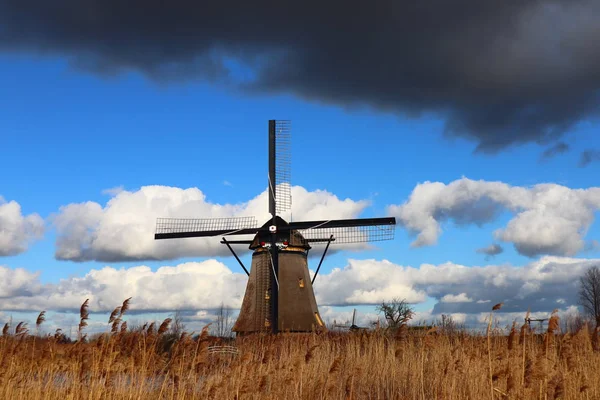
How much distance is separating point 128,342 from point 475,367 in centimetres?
537

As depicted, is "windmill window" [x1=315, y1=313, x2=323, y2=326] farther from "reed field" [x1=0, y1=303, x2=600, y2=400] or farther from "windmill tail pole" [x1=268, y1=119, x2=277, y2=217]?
"reed field" [x1=0, y1=303, x2=600, y2=400]

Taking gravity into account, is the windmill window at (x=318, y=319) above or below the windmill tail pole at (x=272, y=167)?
below

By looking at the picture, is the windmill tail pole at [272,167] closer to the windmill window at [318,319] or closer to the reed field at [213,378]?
the windmill window at [318,319]

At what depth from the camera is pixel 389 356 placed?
35.9 ft

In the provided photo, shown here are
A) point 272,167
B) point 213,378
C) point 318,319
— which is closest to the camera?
point 213,378

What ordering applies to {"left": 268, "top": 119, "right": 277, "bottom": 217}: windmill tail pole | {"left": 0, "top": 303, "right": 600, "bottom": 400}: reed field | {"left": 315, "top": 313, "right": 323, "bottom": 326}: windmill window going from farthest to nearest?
1. {"left": 268, "top": 119, "right": 277, "bottom": 217}: windmill tail pole
2. {"left": 315, "top": 313, "right": 323, "bottom": 326}: windmill window
3. {"left": 0, "top": 303, "right": 600, "bottom": 400}: reed field

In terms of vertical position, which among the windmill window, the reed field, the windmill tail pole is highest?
the windmill tail pole

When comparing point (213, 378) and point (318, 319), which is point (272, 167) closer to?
point (318, 319)

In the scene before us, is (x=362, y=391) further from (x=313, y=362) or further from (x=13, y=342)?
(x=13, y=342)

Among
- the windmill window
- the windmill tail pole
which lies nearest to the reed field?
the windmill window

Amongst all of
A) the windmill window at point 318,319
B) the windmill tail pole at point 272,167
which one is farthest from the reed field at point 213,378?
the windmill tail pole at point 272,167

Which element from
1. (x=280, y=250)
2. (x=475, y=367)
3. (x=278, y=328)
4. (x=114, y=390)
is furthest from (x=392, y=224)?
(x=114, y=390)

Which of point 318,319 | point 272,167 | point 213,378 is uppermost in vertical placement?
point 272,167

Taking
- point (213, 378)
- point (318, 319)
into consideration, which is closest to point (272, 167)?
point (318, 319)
